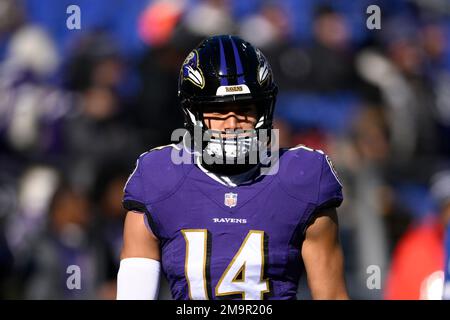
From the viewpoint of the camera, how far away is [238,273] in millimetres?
3611

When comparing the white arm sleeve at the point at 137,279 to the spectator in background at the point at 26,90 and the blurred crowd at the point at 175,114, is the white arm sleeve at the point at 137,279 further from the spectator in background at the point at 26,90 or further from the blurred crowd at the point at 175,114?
the spectator in background at the point at 26,90

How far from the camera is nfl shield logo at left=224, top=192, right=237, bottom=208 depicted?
3705 mm

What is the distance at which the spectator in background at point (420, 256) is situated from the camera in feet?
21.9

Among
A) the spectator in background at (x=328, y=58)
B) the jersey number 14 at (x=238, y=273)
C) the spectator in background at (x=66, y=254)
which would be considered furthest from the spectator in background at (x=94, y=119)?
the jersey number 14 at (x=238, y=273)

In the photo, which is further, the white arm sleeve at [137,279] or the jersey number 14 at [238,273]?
the white arm sleeve at [137,279]

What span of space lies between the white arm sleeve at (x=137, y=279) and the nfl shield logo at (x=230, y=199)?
368mm

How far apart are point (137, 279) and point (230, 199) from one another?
0.47 m

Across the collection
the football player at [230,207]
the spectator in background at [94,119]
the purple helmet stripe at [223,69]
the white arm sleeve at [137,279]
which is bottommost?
the white arm sleeve at [137,279]

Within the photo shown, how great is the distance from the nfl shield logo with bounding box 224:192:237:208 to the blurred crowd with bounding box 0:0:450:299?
11.0 feet

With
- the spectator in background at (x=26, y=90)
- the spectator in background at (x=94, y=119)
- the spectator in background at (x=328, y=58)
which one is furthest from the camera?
the spectator in background at (x=328, y=58)

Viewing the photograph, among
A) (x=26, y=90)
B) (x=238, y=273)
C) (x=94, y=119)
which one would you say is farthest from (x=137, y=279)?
(x=26, y=90)
